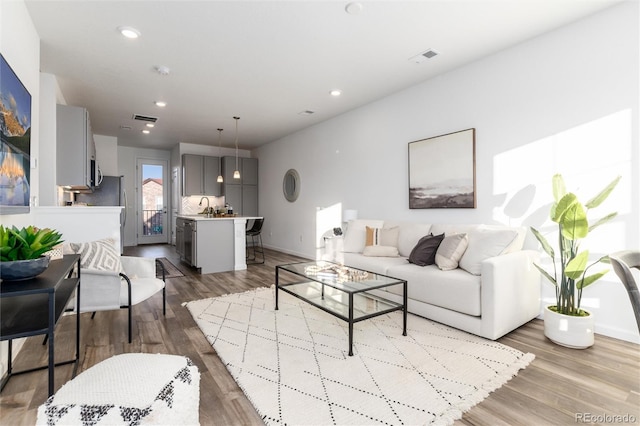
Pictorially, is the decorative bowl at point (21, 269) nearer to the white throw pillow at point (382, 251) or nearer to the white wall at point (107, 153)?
the white throw pillow at point (382, 251)

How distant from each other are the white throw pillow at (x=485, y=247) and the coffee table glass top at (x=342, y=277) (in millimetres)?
747

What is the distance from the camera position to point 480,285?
264cm

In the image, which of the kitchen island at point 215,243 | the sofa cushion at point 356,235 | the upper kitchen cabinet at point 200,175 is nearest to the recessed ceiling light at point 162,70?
the kitchen island at point 215,243

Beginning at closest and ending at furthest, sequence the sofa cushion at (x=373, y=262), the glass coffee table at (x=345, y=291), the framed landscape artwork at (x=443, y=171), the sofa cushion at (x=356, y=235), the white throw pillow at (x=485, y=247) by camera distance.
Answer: the glass coffee table at (x=345, y=291) < the white throw pillow at (x=485, y=247) < the sofa cushion at (x=373, y=262) < the framed landscape artwork at (x=443, y=171) < the sofa cushion at (x=356, y=235)

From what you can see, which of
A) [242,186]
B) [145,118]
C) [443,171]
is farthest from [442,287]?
[242,186]

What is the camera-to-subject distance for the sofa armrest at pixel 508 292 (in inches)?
101

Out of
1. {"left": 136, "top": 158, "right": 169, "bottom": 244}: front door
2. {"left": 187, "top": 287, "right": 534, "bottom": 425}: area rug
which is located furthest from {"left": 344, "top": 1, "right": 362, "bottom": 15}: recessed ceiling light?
{"left": 136, "top": 158, "right": 169, "bottom": 244}: front door

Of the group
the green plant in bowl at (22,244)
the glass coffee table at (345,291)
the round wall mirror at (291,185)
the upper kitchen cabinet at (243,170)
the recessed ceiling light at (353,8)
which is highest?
the recessed ceiling light at (353,8)

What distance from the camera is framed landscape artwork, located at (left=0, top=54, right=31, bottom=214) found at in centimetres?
201

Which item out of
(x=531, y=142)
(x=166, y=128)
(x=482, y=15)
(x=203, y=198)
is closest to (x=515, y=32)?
(x=482, y=15)

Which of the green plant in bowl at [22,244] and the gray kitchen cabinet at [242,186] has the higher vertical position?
the gray kitchen cabinet at [242,186]

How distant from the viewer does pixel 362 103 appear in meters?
5.12

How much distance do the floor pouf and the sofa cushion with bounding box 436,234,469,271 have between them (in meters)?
2.42

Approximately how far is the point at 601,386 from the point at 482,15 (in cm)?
296
